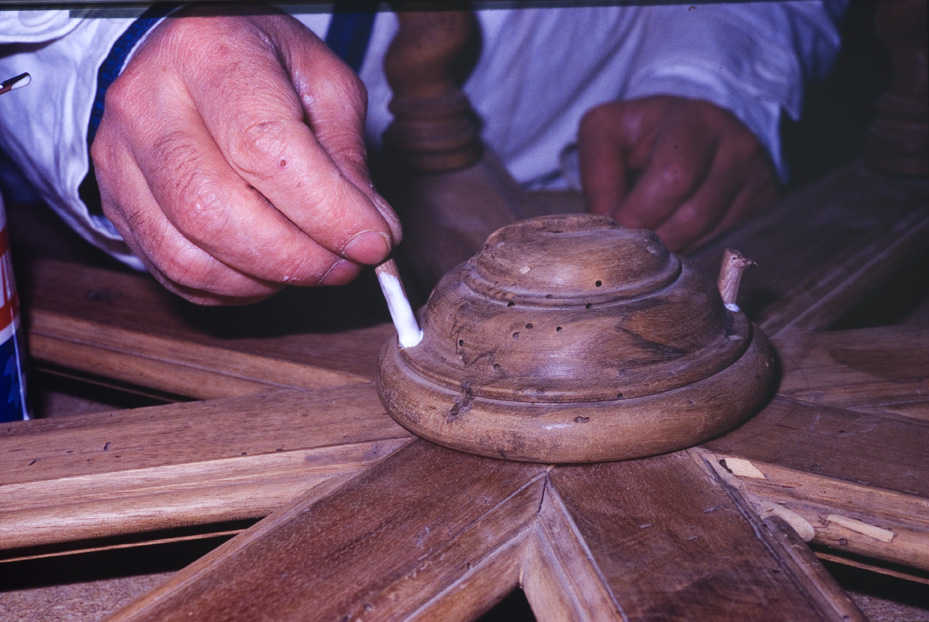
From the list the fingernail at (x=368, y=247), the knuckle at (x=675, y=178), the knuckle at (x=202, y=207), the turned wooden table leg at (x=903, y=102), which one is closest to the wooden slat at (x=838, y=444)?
the fingernail at (x=368, y=247)

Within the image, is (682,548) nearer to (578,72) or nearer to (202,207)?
(202,207)

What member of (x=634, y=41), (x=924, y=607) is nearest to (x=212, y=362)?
(x=924, y=607)

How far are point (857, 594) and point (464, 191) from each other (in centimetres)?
63

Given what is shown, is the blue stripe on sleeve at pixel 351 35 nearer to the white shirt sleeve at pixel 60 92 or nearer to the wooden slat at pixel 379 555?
the white shirt sleeve at pixel 60 92

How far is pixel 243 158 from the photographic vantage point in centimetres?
50

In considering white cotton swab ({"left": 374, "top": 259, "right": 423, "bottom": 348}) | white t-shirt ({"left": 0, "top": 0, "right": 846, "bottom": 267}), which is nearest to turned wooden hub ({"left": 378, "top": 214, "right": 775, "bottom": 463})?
white cotton swab ({"left": 374, "top": 259, "right": 423, "bottom": 348})

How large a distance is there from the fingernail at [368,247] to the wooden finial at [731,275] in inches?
9.1

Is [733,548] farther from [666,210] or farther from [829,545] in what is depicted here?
[666,210]

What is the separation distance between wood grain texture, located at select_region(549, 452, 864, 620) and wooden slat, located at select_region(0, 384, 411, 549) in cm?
14

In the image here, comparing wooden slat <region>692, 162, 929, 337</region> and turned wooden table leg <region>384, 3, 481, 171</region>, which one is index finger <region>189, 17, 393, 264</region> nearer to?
wooden slat <region>692, 162, 929, 337</region>

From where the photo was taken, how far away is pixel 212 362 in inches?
25.8

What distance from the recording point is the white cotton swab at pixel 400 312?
20.2 inches

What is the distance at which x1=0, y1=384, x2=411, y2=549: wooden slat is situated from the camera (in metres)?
0.47

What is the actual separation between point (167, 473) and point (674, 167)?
0.78 metres
